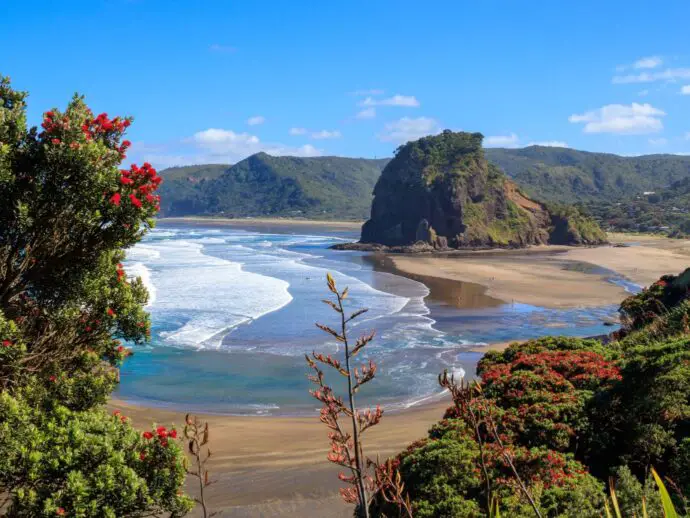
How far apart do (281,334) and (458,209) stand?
63300 millimetres

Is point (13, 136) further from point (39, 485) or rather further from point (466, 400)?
point (466, 400)

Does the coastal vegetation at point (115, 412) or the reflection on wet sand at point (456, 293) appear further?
the reflection on wet sand at point (456, 293)

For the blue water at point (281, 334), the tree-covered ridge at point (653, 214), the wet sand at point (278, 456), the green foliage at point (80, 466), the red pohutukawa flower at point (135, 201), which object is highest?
the tree-covered ridge at point (653, 214)

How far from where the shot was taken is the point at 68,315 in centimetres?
742

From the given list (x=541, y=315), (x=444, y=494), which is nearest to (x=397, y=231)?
(x=541, y=315)

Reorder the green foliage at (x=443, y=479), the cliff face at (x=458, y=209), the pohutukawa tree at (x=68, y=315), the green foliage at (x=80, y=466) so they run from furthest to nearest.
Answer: the cliff face at (x=458, y=209) < the green foliage at (x=443, y=479) < the pohutukawa tree at (x=68, y=315) < the green foliage at (x=80, y=466)

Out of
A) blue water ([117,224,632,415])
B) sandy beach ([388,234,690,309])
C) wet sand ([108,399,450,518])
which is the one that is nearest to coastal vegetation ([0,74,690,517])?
blue water ([117,224,632,415])

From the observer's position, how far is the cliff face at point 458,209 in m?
85.9

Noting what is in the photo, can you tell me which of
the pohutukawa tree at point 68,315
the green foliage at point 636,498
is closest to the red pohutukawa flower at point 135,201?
the pohutukawa tree at point 68,315

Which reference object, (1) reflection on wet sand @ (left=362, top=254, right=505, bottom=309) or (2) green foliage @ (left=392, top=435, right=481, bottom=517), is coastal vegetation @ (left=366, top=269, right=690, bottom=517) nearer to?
(2) green foliage @ (left=392, top=435, right=481, bottom=517)

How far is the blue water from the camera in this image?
1952 cm

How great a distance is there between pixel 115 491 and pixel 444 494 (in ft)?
14.2

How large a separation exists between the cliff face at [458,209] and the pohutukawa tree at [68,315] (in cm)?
7687

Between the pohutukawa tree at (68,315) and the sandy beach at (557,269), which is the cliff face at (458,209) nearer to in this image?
the sandy beach at (557,269)
